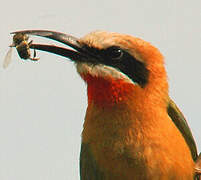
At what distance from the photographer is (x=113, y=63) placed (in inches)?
233

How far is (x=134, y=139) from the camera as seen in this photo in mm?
5777

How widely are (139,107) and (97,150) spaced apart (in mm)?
698

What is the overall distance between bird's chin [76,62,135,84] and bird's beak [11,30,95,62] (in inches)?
4.1

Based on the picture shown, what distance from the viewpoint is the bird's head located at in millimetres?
5863

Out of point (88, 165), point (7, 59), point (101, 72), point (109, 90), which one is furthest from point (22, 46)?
point (88, 165)

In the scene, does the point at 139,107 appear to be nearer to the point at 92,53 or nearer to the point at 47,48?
the point at 92,53

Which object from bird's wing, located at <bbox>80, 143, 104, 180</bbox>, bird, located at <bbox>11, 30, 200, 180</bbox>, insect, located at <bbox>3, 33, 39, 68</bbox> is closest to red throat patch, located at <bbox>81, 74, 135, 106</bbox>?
bird, located at <bbox>11, 30, 200, 180</bbox>

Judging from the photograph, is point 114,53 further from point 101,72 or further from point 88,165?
point 88,165

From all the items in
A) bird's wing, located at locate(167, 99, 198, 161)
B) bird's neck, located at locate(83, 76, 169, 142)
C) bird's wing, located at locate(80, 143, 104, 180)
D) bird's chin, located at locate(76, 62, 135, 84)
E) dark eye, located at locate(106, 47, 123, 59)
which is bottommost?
bird's wing, located at locate(80, 143, 104, 180)

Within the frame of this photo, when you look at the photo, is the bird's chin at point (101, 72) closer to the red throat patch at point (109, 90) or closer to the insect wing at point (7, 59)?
the red throat patch at point (109, 90)

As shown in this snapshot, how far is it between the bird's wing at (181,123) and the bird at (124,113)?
0.37 meters

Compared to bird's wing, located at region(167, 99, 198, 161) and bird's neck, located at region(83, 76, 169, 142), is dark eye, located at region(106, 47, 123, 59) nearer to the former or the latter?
bird's neck, located at region(83, 76, 169, 142)

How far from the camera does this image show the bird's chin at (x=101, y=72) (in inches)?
229

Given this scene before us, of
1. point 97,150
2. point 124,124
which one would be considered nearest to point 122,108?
point 124,124
